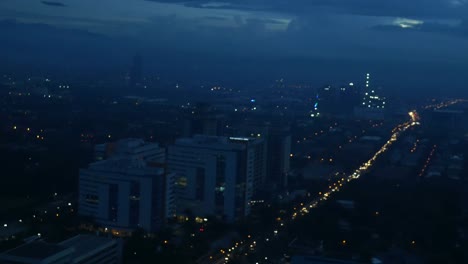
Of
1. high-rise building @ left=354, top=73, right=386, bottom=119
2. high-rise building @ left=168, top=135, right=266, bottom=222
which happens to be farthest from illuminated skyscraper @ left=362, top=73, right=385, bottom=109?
high-rise building @ left=168, top=135, right=266, bottom=222

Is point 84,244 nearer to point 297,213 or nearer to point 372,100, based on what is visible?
point 297,213

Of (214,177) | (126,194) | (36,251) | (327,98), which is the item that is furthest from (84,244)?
(327,98)

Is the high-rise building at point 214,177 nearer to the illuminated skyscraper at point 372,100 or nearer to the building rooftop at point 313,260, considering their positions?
the building rooftop at point 313,260

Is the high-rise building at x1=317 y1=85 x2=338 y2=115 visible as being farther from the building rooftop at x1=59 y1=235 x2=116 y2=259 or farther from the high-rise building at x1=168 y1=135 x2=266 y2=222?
the building rooftop at x1=59 y1=235 x2=116 y2=259

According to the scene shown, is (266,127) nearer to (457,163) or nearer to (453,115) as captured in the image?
(457,163)

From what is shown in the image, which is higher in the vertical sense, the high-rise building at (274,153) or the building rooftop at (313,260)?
the high-rise building at (274,153)

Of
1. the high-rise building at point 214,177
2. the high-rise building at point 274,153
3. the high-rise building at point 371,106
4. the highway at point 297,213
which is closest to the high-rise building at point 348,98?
the high-rise building at point 371,106

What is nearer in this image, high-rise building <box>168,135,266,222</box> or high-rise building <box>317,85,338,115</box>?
high-rise building <box>168,135,266,222</box>
